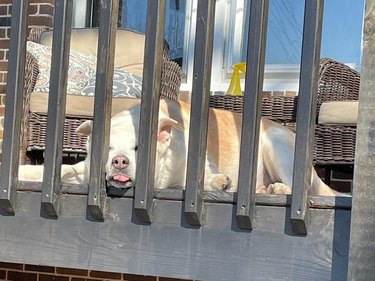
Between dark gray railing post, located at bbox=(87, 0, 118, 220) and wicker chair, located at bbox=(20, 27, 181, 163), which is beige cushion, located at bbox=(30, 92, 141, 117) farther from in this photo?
dark gray railing post, located at bbox=(87, 0, 118, 220)

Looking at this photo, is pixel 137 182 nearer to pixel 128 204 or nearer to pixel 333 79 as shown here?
pixel 128 204

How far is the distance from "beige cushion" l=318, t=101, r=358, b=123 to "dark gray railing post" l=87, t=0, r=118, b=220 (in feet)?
6.04

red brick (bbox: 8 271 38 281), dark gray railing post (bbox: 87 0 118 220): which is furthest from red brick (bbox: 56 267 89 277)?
dark gray railing post (bbox: 87 0 118 220)

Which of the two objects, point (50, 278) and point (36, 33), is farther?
point (36, 33)

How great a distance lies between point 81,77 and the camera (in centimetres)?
483

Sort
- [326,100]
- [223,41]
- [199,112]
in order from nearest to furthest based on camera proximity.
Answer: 1. [199,112]
2. [326,100]
3. [223,41]

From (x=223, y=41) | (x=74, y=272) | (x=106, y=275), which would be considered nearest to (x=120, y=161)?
(x=106, y=275)

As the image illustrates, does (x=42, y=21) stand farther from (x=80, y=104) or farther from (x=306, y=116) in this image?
(x=306, y=116)

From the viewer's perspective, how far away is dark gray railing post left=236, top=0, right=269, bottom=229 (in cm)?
246

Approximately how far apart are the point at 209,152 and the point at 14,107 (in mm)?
1121

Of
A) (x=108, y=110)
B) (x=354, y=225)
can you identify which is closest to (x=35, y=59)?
(x=108, y=110)

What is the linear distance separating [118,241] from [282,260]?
55cm

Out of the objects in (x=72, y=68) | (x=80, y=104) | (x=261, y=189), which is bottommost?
(x=261, y=189)

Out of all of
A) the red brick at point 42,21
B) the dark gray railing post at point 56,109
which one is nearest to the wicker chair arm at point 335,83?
the red brick at point 42,21
